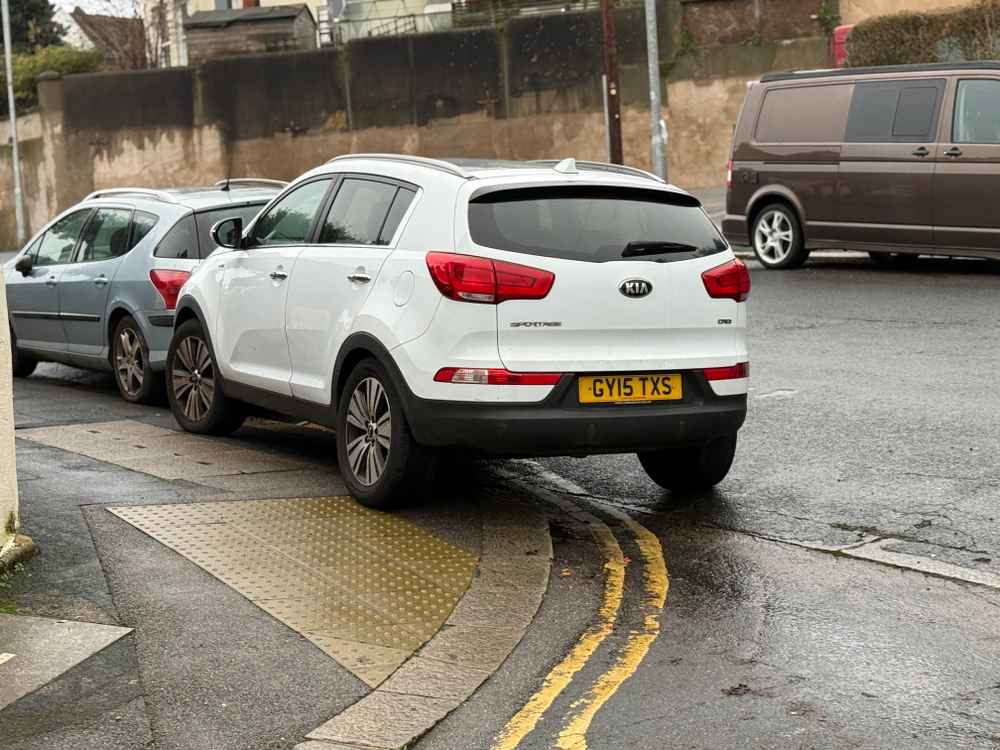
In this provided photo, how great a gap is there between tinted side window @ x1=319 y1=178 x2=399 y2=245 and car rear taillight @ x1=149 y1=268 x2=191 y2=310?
3105 mm

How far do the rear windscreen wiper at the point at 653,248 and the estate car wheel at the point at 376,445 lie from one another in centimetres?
126

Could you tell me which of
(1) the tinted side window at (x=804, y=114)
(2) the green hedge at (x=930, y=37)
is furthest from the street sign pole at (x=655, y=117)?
(1) the tinted side window at (x=804, y=114)

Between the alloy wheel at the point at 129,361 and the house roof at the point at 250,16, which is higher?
the house roof at the point at 250,16

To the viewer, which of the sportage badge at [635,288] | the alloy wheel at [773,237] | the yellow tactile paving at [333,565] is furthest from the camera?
the alloy wheel at [773,237]

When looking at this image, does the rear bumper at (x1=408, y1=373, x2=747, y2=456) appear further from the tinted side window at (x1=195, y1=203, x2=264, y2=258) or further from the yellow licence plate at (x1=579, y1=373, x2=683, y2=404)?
the tinted side window at (x1=195, y1=203, x2=264, y2=258)

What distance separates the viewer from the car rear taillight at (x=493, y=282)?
6973 mm

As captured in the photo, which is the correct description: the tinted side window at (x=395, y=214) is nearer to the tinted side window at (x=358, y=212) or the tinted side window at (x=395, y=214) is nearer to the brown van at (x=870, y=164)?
the tinted side window at (x=358, y=212)

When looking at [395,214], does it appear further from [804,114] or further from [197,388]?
[804,114]

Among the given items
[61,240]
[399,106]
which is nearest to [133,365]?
[61,240]

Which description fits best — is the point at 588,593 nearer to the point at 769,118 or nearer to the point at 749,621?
the point at 749,621

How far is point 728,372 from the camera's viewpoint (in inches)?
292

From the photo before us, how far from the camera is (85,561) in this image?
644 centimetres

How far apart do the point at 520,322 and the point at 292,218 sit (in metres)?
2.27

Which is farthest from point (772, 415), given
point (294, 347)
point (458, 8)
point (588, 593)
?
point (458, 8)
